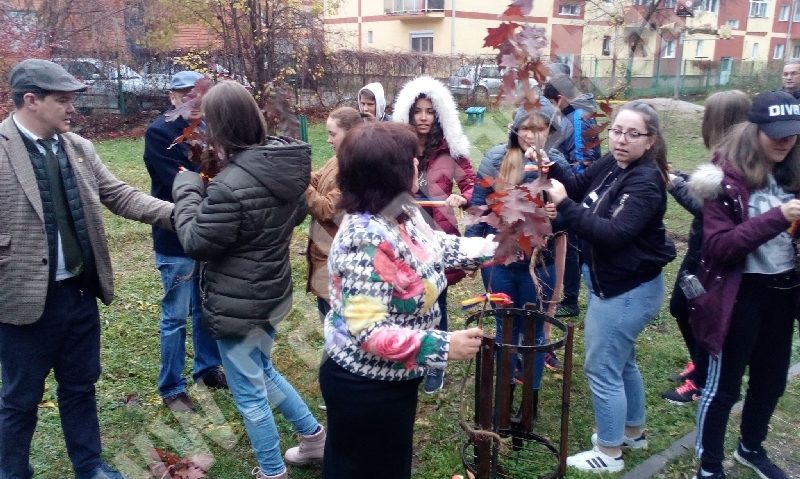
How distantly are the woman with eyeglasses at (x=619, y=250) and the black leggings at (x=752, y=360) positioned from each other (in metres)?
0.34

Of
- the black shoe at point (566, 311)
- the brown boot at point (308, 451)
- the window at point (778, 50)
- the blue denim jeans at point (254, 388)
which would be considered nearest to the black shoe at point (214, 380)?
the brown boot at point (308, 451)

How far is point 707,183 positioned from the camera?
2621mm

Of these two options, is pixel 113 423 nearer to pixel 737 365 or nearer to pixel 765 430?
pixel 737 365

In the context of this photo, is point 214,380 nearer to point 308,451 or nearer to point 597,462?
point 308,451

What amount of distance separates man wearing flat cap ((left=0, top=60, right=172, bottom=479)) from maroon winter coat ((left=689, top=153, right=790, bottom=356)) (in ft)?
7.88

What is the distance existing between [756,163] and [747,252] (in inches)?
15.7

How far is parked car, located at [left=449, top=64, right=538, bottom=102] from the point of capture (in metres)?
2.14

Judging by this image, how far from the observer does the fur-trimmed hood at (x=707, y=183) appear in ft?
8.56

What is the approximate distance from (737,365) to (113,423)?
3.19 meters

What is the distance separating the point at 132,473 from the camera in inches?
118

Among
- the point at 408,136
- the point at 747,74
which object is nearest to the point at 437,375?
the point at 408,136

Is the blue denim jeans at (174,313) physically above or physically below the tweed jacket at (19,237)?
below

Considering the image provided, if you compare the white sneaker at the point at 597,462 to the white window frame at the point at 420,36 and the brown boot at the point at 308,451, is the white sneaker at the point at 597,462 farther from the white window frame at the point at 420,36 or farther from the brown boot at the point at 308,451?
the white window frame at the point at 420,36

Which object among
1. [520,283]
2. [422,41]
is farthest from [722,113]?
[422,41]
